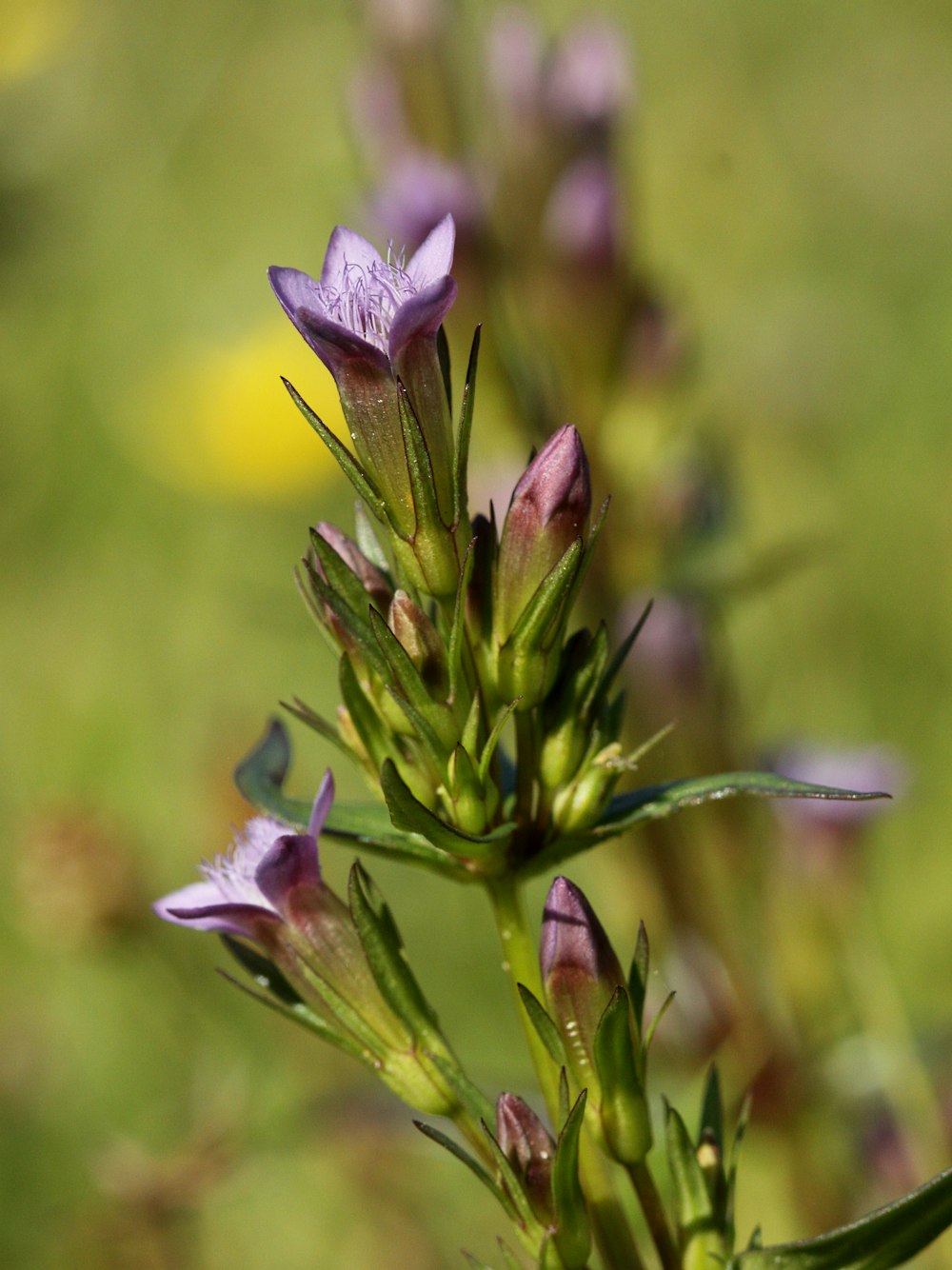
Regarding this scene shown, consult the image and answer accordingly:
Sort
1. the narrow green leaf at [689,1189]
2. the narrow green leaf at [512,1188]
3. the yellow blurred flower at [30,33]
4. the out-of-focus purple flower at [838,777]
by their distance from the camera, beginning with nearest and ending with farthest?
the narrow green leaf at [512,1188] < the narrow green leaf at [689,1189] < the out-of-focus purple flower at [838,777] < the yellow blurred flower at [30,33]

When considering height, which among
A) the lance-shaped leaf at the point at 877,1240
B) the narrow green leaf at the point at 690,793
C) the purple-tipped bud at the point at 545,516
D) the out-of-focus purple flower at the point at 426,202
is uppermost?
the out-of-focus purple flower at the point at 426,202

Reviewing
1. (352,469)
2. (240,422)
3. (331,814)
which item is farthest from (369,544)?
(240,422)

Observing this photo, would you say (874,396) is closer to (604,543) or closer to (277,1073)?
(604,543)

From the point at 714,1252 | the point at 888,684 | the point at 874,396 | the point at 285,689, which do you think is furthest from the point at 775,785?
the point at 874,396

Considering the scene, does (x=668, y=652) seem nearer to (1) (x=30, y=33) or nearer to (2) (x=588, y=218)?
(2) (x=588, y=218)

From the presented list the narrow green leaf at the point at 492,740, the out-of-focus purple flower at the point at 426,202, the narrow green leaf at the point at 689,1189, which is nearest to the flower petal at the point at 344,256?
the narrow green leaf at the point at 492,740

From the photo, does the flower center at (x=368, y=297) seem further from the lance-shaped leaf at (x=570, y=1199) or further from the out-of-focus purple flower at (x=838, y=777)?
the out-of-focus purple flower at (x=838, y=777)
